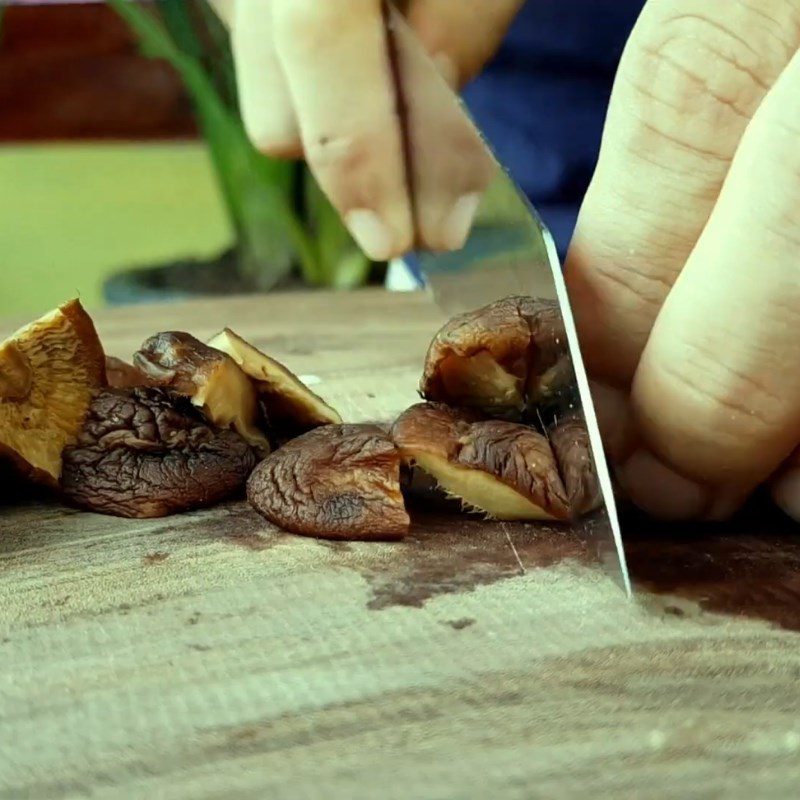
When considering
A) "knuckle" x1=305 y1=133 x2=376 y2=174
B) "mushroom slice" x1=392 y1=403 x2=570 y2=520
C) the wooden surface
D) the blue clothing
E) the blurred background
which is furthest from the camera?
the blurred background

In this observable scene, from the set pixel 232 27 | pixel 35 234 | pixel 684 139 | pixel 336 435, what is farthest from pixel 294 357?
pixel 35 234

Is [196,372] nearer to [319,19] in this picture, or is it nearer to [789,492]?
[319,19]

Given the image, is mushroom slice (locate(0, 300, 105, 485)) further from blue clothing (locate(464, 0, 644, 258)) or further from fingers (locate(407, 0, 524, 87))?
blue clothing (locate(464, 0, 644, 258))

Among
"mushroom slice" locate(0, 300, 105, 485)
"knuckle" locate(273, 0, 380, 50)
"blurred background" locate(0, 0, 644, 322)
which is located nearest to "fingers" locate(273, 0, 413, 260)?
"knuckle" locate(273, 0, 380, 50)

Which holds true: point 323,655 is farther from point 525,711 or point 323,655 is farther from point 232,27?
point 232,27

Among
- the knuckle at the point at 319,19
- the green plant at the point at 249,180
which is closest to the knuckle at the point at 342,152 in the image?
the knuckle at the point at 319,19
